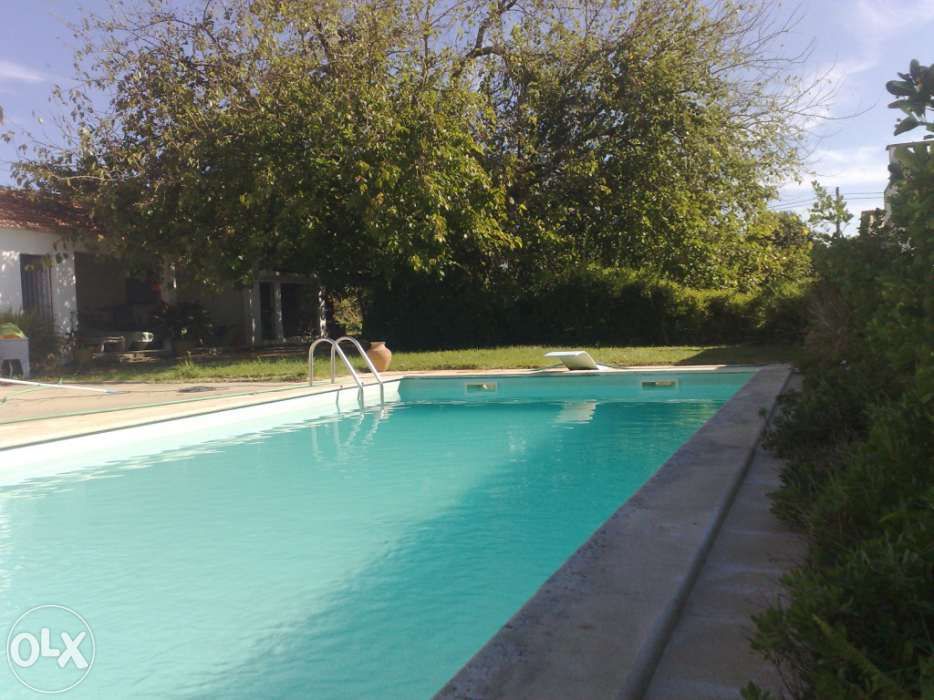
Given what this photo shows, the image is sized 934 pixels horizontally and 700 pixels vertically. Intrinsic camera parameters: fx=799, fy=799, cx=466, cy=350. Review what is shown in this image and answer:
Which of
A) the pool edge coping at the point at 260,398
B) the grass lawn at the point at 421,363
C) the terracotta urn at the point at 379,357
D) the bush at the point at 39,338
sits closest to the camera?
the pool edge coping at the point at 260,398

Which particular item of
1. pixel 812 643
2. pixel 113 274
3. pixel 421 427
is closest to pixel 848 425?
pixel 812 643

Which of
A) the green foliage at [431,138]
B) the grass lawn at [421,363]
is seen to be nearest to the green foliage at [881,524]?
the grass lawn at [421,363]

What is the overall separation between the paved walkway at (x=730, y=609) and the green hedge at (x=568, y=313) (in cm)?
1570

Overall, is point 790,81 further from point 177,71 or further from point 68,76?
point 68,76

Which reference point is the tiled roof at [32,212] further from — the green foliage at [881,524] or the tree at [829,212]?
the green foliage at [881,524]

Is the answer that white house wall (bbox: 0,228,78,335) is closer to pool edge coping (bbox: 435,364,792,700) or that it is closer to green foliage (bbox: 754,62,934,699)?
pool edge coping (bbox: 435,364,792,700)

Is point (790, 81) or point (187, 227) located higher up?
point (790, 81)

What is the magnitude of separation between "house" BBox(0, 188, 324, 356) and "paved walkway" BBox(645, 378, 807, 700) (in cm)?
1541

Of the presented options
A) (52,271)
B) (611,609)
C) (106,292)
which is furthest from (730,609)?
(106,292)

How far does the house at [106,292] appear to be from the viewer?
1683 cm

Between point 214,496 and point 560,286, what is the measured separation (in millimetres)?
14705

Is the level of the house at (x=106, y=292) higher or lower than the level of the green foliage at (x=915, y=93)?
higher

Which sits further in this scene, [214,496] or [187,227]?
[187,227]

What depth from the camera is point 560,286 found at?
20.4m
